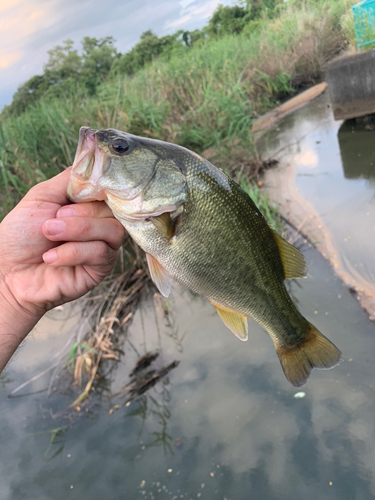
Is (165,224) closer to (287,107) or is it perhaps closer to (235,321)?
(235,321)

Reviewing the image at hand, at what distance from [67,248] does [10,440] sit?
2.70 meters

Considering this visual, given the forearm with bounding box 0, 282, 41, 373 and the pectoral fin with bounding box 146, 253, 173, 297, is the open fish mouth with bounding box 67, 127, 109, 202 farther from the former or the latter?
the forearm with bounding box 0, 282, 41, 373

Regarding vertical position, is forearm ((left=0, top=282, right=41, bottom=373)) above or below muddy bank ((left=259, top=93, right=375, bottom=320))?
above

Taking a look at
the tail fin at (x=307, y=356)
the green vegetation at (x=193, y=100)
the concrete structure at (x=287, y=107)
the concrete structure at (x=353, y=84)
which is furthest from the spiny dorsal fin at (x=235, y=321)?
the concrete structure at (x=287, y=107)

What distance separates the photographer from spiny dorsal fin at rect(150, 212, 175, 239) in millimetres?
1477

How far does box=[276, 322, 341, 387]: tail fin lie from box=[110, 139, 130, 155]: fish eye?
116cm

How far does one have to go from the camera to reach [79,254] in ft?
5.26

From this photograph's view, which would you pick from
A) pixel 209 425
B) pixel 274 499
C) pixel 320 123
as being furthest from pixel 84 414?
pixel 320 123

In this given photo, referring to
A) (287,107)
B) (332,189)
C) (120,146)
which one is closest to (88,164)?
(120,146)

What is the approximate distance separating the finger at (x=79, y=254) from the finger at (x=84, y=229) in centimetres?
3

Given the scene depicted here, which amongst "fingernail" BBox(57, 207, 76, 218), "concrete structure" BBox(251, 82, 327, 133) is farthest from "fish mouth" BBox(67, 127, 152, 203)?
"concrete structure" BBox(251, 82, 327, 133)

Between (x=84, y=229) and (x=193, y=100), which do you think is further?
(x=193, y=100)

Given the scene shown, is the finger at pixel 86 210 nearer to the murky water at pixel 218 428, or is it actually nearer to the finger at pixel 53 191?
the finger at pixel 53 191

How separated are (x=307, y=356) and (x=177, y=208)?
0.93 metres
